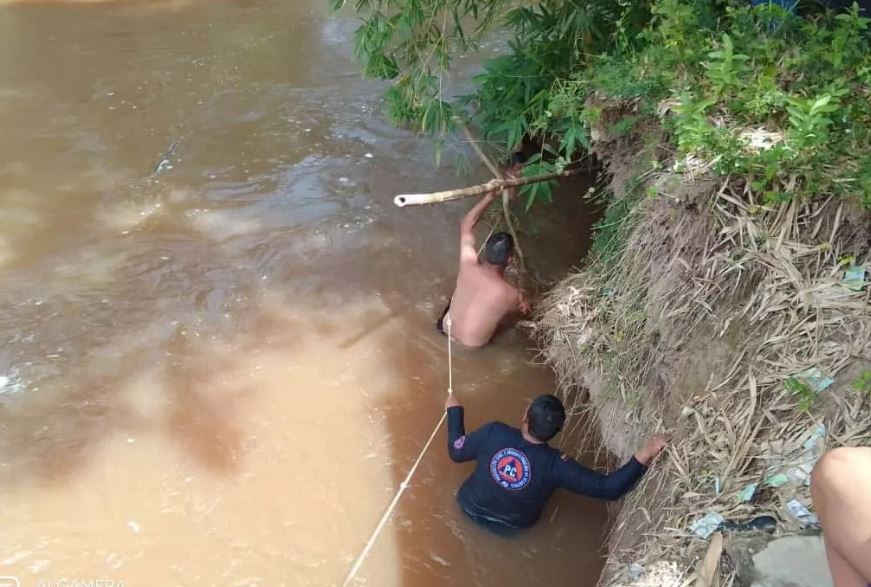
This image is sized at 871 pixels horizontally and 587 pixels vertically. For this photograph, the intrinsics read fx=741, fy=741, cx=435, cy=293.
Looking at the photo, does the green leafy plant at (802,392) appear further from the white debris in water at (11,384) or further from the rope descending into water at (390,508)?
the white debris in water at (11,384)

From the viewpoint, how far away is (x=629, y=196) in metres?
4.04

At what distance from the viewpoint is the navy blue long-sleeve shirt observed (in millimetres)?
3406

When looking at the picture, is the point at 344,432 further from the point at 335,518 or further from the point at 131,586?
the point at 131,586

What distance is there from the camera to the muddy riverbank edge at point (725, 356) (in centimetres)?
267

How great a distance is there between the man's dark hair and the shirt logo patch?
0.15m

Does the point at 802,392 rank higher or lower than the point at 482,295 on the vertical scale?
higher

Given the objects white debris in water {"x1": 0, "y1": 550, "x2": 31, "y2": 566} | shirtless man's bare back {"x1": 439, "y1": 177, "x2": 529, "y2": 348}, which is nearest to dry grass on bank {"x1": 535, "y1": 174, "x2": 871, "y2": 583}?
shirtless man's bare back {"x1": 439, "y1": 177, "x2": 529, "y2": 348}

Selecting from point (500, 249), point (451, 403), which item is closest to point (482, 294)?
point (500, 249)

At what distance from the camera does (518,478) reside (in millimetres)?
3535

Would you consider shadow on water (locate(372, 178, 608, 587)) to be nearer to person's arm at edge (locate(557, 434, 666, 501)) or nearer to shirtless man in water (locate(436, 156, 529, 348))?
shirtless man in water (locate(436, 156, 529, 348))

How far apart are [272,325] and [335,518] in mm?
1522

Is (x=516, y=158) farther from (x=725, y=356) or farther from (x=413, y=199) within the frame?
(x=725, y=356)

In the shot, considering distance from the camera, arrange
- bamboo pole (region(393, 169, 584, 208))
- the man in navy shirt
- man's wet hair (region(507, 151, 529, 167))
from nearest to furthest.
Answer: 1. the man in navy shirt
2. bamboo pole (region(393, 169, 584, 208))
3. man's wet hair (region(507, 151, 529, 167))

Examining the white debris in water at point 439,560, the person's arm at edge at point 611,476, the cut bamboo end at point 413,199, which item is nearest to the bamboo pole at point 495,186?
the cut bamboo end at point 413,199
